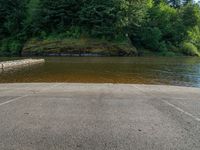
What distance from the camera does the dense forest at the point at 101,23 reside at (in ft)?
203

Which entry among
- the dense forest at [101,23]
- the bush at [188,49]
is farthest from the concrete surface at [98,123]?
the bush at [188,49]

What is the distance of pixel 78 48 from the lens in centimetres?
5884

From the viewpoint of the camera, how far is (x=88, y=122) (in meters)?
7.49

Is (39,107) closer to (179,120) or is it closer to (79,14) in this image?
(179,120)

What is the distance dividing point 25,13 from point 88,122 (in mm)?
66971

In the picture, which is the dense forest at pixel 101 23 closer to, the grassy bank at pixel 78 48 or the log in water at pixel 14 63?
the grassy bank at pixel 78 48

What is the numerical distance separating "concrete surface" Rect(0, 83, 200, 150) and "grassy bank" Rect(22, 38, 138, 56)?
47673 mm

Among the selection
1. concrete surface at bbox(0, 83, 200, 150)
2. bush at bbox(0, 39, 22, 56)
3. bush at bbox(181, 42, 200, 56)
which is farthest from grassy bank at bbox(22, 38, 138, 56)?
concrete surface at bbox(0, 83, 200, 150)

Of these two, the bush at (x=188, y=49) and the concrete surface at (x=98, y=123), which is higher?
the concrete surface at (x=98, y=123)

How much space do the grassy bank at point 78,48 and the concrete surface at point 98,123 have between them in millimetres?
47673

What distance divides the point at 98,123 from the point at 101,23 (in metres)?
55.8

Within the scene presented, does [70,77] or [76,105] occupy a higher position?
[76,105]

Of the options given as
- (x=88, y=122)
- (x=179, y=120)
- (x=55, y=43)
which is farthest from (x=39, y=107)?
(x=55, y=43)

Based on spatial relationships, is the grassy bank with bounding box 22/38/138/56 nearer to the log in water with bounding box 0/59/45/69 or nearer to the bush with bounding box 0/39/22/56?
the bush with bounding box 0/39/22/56
